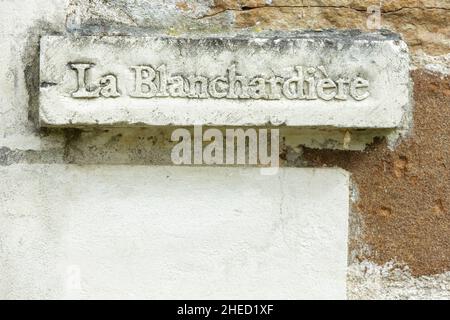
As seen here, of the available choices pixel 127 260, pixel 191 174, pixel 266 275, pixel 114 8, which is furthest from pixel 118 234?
pixel 114 8

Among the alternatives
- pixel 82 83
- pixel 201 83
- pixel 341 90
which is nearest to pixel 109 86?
pixel 82 83

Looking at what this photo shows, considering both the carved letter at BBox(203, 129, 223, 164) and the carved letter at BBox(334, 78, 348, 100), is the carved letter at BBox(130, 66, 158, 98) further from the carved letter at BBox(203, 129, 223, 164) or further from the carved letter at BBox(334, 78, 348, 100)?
the carved letter at BBox(334, 78, 348, 100)

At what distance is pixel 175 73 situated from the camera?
3.96 ft

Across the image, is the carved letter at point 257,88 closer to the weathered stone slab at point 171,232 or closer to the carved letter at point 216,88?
the carved letter at point 216,88

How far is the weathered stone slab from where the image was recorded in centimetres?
127

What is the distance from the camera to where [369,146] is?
128 cm

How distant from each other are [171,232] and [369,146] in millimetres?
378

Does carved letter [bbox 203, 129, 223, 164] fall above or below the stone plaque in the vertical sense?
below

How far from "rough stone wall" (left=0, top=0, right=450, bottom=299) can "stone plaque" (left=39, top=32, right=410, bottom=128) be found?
0.24ft

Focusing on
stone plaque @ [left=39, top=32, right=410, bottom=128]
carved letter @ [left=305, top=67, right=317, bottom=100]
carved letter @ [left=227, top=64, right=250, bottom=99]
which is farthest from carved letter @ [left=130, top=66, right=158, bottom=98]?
carved letter @ [left=305, top=67, right=317, bottom=100]

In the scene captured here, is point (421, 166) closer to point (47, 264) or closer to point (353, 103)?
point (353, 103)

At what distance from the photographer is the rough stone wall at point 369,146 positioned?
1277mm

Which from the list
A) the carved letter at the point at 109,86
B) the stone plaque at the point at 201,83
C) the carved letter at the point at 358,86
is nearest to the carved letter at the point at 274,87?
the stone plaque at the point at 201,83

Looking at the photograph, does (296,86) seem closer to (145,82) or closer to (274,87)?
(274,87)
